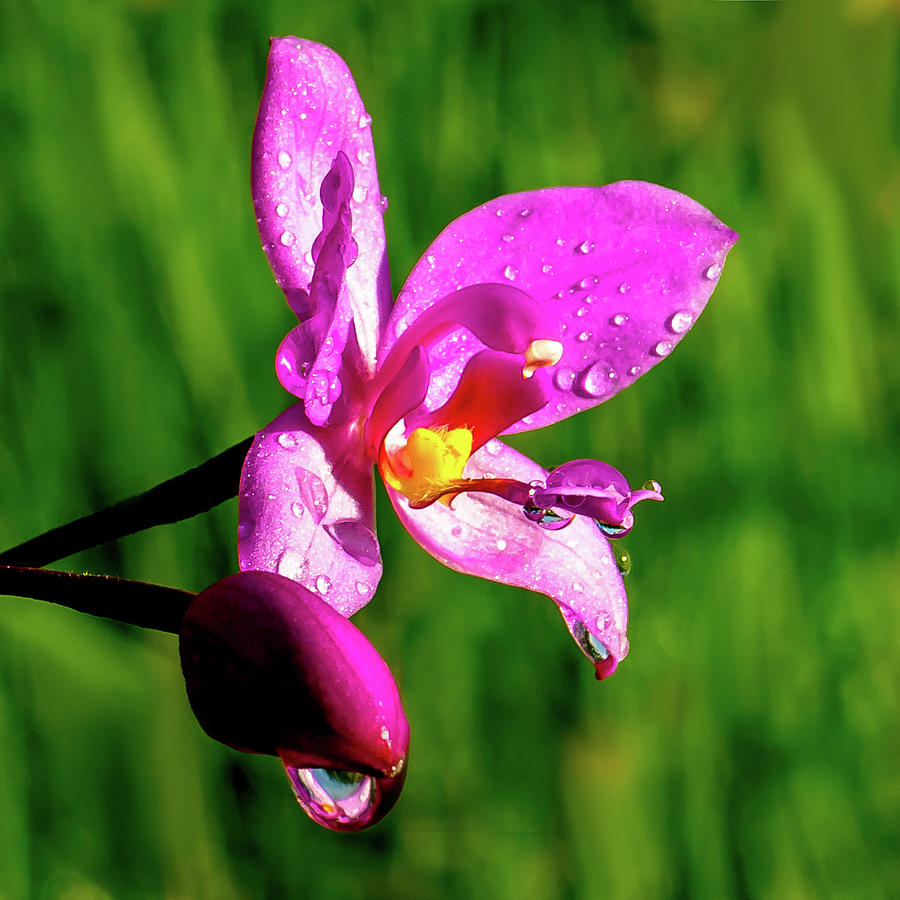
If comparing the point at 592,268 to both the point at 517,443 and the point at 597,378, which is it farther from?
the point at 517,443

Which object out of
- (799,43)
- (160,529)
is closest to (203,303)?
(160,529)

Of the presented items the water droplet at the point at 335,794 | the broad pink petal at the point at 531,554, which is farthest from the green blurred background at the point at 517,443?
the water droplet at the point at 335,794

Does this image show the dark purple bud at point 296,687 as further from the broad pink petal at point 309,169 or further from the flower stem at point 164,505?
the broad pink petal at point 309,169

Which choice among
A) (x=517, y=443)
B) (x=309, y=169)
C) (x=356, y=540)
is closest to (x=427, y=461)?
(x=356, y=540)

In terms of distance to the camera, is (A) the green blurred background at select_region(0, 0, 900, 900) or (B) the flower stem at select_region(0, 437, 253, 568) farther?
(A) the green blurred background at select_region(0, 0, 900, 900)

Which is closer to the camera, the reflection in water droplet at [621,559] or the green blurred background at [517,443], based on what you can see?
the reflection in water droplet at [621,559]

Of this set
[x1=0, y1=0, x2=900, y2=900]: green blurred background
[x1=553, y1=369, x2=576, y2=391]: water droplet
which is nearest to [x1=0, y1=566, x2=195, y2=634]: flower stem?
[x1=553, y1=369, x2=576, y2=391]: water droplet

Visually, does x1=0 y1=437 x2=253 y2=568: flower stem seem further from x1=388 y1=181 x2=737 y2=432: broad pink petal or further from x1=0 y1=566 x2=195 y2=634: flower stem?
x1=388 y1=181 x2=737 y2=432: broad pink petal
